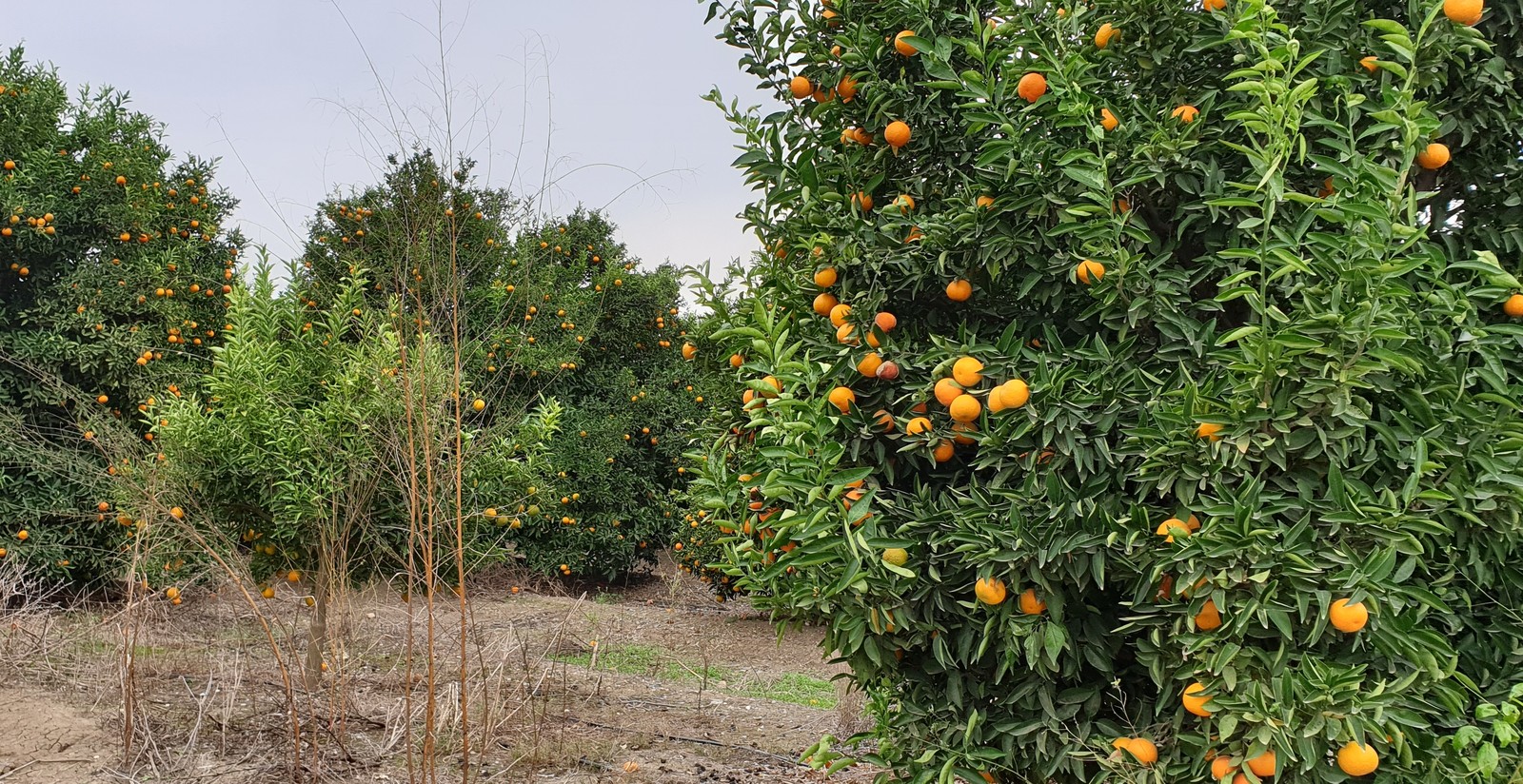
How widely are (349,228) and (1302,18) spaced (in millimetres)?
8335

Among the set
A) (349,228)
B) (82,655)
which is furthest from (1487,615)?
(349,228)

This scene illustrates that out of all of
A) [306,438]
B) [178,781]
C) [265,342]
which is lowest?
[178,781]

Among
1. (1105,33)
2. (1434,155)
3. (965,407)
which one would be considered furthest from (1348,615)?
(1105,33)

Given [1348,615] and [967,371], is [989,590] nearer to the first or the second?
[967,371]

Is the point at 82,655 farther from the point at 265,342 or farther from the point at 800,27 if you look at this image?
the point at 800,27

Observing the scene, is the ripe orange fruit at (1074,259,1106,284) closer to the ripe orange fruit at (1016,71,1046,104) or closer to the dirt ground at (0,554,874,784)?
the ripe orange fruit at (1016,71,1046,104)

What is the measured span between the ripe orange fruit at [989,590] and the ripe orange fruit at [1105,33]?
4.66 feet

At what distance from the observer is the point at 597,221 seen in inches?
511

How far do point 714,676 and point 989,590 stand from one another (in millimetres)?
5598

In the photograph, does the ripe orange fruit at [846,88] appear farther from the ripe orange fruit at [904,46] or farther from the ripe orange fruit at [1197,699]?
the ripe orange fruit at [1197,699]

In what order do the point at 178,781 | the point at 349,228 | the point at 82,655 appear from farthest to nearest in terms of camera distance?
the point at 349,228 < the point at 82,655 < the point at 178,781

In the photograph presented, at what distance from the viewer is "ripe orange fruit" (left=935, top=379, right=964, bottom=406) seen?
85.7 inches

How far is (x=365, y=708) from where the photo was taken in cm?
467

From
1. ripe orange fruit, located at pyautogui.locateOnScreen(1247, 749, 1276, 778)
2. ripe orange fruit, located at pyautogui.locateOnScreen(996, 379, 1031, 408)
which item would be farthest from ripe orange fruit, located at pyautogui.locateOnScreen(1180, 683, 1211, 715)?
ripe orange fruit, located at pyautogui.locateOnScreen(996, 379, 1031, 408)
